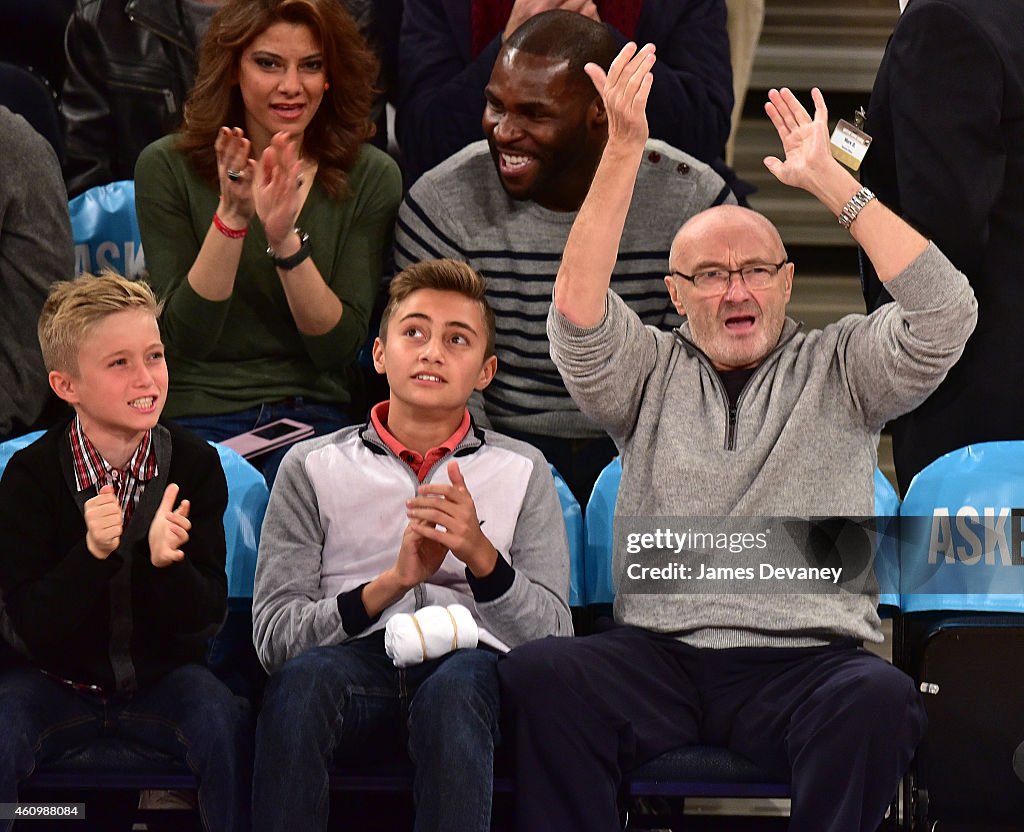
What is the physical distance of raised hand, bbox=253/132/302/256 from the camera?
294cm

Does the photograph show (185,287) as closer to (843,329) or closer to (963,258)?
(843,329)

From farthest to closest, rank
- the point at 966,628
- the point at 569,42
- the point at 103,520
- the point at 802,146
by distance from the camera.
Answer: the point at 569,42 < the point at 802,146 < the point at 966,628 < the point at 103,520

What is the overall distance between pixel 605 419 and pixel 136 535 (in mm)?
768

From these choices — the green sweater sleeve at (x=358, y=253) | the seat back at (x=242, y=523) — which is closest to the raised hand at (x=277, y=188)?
the green sweater sleeve at (x=358, y=253)

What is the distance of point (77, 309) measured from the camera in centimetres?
244

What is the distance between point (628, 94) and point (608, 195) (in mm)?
156

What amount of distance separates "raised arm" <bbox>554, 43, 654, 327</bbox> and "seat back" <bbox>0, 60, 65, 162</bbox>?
4.36ft

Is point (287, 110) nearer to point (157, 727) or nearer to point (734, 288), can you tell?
point (734, 288)

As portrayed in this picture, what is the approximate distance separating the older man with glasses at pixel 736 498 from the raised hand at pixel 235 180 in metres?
0.74

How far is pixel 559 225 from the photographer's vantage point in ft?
10.3

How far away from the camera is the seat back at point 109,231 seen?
3393 millimetres

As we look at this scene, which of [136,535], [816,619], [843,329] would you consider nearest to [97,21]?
[136,535]

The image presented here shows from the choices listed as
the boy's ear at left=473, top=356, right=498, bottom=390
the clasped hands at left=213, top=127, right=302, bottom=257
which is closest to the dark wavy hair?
the clasped hands at left=213, top=127, right=302, bottom=257

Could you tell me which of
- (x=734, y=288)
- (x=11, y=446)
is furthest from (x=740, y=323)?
(x=11, y=446)
